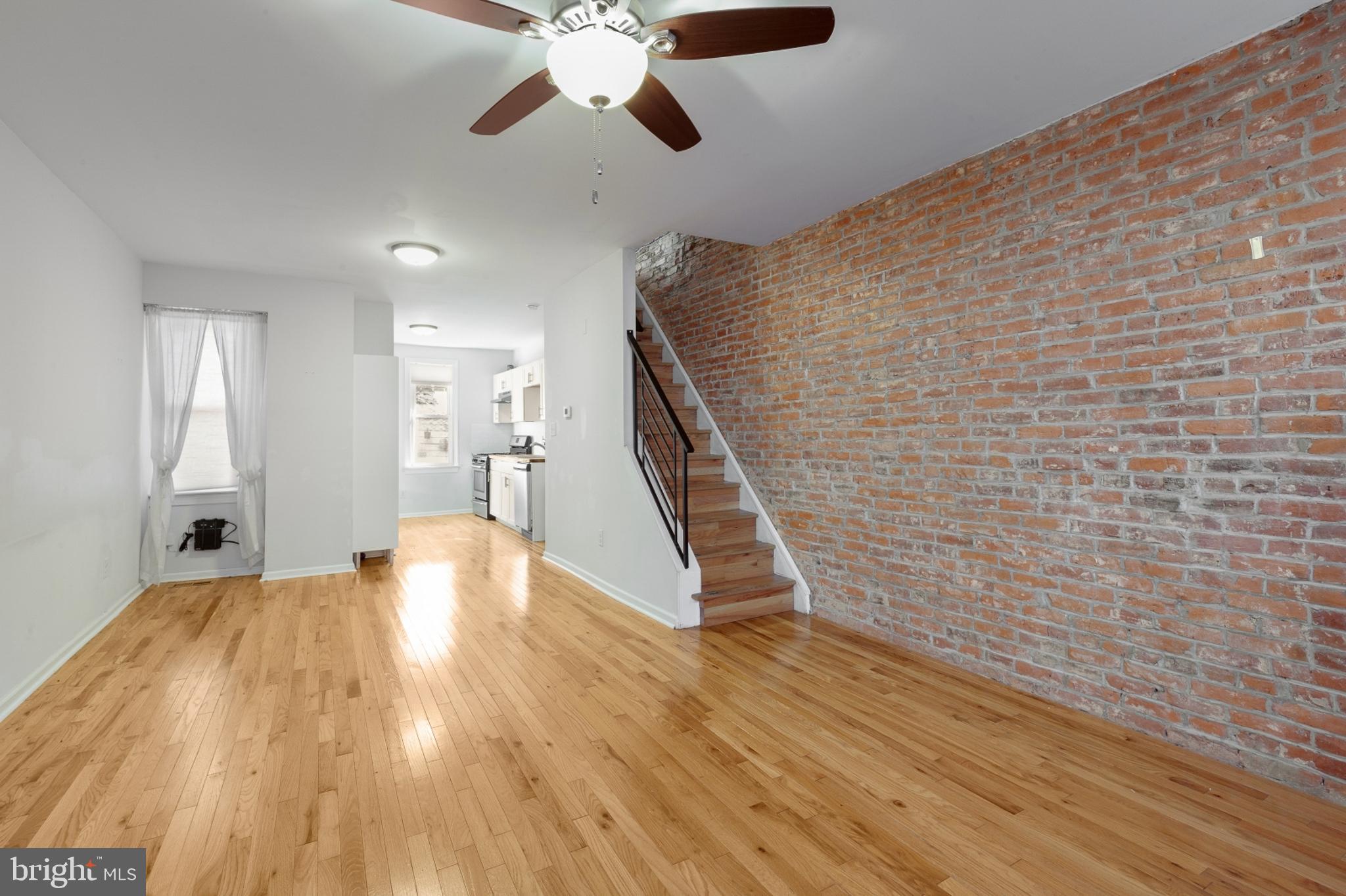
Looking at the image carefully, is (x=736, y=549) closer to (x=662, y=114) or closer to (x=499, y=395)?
(x=662, y=114)

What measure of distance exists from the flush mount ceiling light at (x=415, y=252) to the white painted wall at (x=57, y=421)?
1711mm

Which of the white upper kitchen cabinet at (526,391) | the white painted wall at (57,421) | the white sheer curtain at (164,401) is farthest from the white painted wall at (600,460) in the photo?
the white painted wall at (57,421)

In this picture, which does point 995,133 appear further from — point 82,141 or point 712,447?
point 82,141

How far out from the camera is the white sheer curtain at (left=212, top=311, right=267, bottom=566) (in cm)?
506

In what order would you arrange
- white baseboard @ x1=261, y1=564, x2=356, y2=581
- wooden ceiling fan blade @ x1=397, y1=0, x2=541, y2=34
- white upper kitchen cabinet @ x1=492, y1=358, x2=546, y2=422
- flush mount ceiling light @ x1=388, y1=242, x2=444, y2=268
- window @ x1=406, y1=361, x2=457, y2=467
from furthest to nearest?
1. window @ x1=406, y1=361, x2=457, y2=467
2. white upper kitchen cabinet @ x1=492, y1=358, x2=546, y2=422
3. white baseboard @ x1=261, y1=564, x2=356, y2=581
4. flush mount ceiling light @ x1=388, y1=242, x2=444, y2=268
5. wooden ceiling fan blade @ x1=397, y1=0, x2=541, y2=34

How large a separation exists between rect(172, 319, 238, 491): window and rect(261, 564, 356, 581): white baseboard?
34.0 inches

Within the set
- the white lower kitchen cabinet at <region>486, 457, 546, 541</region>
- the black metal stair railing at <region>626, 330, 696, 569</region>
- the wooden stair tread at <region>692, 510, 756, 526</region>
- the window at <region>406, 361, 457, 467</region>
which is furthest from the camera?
the window at <region>406, 361, 457, 467</region>

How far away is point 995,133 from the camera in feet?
9.16

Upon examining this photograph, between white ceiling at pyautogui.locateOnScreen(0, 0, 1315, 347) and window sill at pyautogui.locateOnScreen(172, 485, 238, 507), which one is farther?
window sill at pyautogui.locateOnScreen(172, 485, 238, 507)

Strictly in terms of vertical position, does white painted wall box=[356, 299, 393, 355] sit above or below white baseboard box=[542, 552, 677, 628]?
above

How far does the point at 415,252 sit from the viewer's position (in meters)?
4.26

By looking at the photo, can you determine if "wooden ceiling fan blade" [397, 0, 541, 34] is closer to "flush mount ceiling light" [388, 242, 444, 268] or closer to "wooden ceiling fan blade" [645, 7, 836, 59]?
"wooden ceiling fan blade" [645, 7, 836, 59]

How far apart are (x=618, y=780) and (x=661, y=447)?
117 inches

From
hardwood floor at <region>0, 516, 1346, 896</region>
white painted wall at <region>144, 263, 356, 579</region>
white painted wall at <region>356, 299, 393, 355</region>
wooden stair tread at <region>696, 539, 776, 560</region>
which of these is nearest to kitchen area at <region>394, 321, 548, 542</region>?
white painted wall at <region>356, 299, 393, 355</region>
